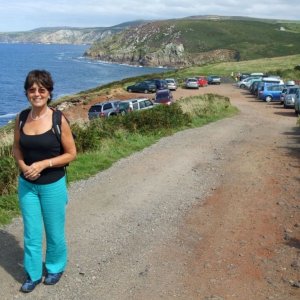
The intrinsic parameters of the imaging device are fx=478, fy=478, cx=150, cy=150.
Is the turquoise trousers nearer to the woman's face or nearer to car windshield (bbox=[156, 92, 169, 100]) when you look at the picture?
the woman's face

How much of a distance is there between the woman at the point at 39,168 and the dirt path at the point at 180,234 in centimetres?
45

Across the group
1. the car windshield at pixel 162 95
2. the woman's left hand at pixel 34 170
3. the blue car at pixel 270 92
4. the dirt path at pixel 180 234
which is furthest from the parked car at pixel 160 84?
the woman's left hand at pixel 34 170

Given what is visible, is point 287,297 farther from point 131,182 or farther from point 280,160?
point 280,160

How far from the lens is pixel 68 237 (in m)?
6.04

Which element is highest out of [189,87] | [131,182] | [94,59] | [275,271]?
[275,271]

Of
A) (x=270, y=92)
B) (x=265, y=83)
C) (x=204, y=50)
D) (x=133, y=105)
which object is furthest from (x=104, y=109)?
(x=204, y=50)

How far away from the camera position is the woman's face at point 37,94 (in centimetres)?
426

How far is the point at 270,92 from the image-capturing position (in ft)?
120

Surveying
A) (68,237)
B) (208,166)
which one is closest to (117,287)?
(68,237)

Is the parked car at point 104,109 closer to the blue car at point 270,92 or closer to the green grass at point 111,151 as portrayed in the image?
the green grass at point 111,151

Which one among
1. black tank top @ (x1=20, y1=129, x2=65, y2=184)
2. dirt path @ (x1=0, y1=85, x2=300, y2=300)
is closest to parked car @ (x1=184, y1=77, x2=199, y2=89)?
dirt path @ (x1=0, y1=85, x2=300, y2=300)

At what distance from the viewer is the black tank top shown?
169 inches

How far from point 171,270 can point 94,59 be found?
189812 mm

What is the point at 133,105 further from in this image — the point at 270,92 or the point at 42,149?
the point at 42,149
